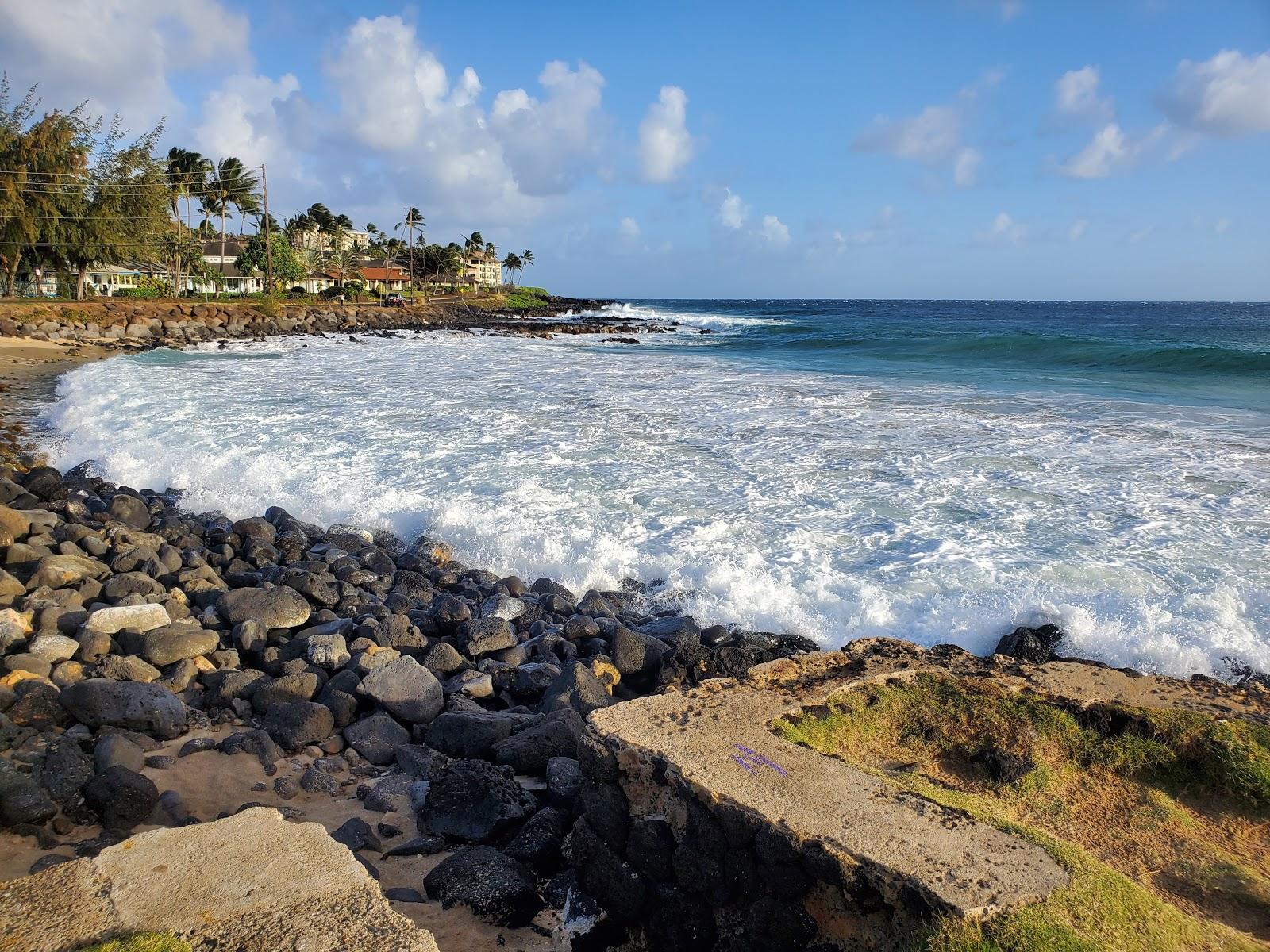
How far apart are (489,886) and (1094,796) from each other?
2.29m

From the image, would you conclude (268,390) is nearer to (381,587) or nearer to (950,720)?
(381,587)

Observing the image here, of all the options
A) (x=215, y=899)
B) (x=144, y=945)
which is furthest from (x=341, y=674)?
(x=144, y=945)

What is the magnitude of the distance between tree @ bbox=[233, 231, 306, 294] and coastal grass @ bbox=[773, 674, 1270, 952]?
203 feet

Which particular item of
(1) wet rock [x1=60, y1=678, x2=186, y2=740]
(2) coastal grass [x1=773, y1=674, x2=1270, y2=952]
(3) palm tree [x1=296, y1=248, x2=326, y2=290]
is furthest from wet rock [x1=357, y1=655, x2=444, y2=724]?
(3) palm tree [x1=296, y1=248, x2=326, y2=290]

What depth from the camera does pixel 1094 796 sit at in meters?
3.13

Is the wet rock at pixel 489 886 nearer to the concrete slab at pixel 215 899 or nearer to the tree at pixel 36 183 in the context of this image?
the concrete slab at pixel 215 899

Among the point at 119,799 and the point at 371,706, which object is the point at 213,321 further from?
the point at 119,799

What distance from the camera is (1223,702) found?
3.62 m

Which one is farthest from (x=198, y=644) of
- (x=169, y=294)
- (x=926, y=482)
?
(x=169, y=294)

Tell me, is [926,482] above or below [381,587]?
above

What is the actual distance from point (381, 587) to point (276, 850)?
4.16 metres

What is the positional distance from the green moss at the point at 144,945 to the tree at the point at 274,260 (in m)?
61.9

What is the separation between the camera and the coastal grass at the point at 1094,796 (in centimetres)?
225

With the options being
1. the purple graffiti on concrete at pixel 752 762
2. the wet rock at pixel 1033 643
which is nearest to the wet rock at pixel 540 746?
the purple graffiti on concrete at pixel 752 762
